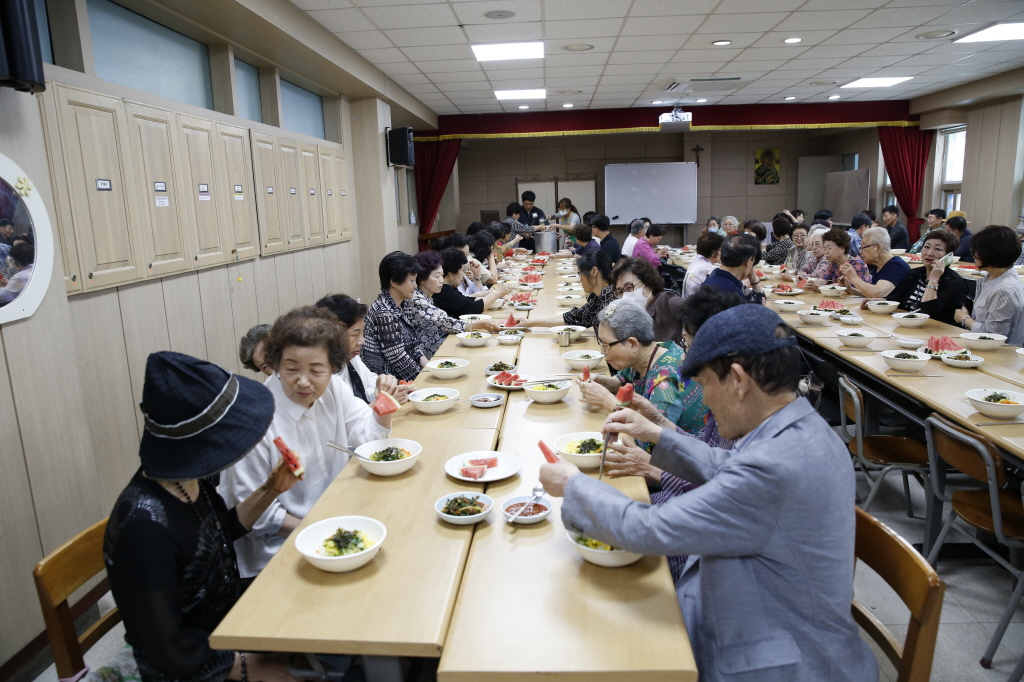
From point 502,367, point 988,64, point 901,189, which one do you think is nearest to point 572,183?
point 901,189

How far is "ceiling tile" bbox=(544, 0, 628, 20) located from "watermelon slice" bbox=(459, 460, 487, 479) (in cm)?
445

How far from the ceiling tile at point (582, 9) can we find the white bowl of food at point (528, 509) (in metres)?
4.61

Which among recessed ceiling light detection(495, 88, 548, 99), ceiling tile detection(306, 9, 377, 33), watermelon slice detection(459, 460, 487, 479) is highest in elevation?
ceiling tile detection(306, 9, 377, 33)

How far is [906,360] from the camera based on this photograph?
10.8 ft

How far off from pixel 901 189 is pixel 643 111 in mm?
4782

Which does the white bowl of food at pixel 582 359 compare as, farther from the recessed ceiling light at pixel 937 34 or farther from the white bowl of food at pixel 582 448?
the recessed ceiling light at pixel 937 34

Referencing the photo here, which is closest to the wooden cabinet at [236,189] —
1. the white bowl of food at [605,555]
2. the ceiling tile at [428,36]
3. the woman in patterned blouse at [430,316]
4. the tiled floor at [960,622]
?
the woman in patterned blouse at [430,316]

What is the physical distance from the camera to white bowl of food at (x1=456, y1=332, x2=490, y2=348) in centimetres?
408

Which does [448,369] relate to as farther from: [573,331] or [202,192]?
[202,192]

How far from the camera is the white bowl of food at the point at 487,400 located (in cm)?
282

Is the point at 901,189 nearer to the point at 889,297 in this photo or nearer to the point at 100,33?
the point at 889,297

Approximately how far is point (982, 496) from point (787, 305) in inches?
116

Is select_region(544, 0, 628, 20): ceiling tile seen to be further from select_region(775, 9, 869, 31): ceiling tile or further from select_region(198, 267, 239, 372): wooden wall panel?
select_region(198, 267, 239, 372): wooden wall panel

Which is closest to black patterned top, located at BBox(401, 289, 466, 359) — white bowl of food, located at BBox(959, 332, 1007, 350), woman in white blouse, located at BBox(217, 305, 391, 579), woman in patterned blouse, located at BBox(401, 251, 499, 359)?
woman in patterned blouse, located at BBox(401, 251, 499, 359)
